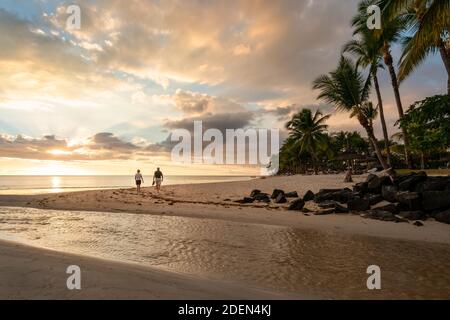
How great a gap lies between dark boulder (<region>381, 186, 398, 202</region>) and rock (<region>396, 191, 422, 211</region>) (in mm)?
1008

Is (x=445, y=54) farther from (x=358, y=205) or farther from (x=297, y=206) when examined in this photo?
(x=297, y=206)

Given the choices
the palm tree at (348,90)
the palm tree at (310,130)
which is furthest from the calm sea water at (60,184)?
the palm tree at (348,90)

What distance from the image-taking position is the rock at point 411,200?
11719mm

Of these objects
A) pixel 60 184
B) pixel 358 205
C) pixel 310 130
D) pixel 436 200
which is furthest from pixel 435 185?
pixel 60 184

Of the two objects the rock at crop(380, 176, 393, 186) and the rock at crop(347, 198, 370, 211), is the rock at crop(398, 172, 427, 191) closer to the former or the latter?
the rock at crop(380, 176, 393, 186)

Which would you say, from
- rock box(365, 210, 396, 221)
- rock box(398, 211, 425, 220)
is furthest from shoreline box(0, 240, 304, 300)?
rock box(398, 211, 425, 220)

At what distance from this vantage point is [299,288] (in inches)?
197

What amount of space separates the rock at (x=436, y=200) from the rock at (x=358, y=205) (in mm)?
2056

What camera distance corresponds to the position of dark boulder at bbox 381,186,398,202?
526 inches

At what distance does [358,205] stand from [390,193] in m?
1.73

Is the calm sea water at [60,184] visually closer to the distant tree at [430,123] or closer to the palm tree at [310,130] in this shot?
the palm tree at [310,130]

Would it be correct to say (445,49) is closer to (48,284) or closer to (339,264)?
(339,264)

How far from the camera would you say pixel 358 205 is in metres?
13.0
